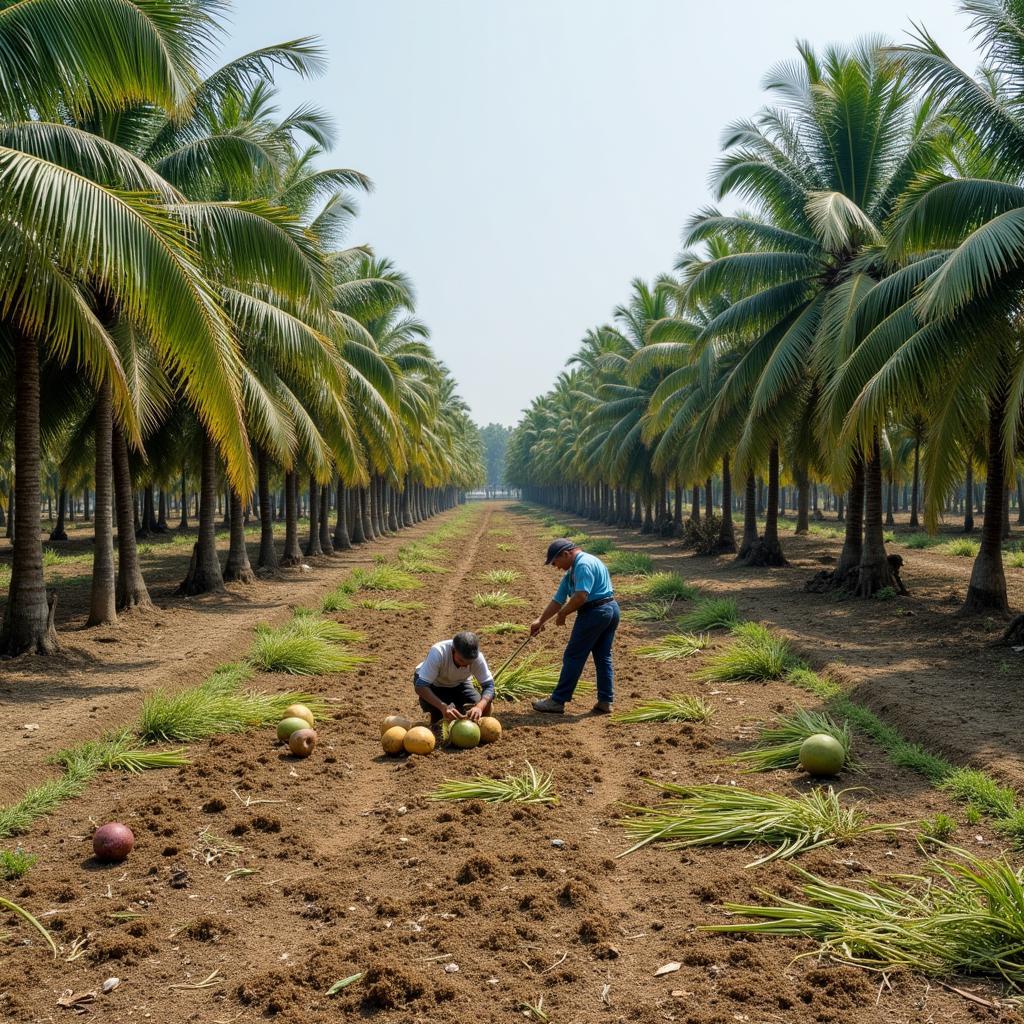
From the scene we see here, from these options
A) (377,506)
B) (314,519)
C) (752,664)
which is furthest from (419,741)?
(377,506)

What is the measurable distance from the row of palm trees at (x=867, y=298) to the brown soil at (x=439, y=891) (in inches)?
183

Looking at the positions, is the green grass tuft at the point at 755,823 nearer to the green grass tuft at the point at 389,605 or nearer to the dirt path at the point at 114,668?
the dirt path at the point at 114,668

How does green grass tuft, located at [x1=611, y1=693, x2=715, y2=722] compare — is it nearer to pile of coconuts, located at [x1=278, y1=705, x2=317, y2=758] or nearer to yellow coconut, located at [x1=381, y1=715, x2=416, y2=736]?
yellow coconut, located at [x1=381, y1=715, x2=416, y2=736]

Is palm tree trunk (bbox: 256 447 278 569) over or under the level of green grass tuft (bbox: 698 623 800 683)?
over

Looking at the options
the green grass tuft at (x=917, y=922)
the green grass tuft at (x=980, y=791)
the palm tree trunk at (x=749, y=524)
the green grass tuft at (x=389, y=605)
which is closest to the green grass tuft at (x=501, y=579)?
the green grass tuft at (x=389, y=605)

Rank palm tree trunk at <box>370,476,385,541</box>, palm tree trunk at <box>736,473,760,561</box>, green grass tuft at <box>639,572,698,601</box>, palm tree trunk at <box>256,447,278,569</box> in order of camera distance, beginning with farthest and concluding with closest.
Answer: palm tree trunk at <box>370,476,385,541</box> → palm tree trunk at <box>736,473,760,561</box> → palm tree trunk at <box>256,447,278,569</box> → green grass tuft at <box>639,572,698,601</box>

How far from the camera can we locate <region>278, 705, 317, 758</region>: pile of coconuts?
25.1ft

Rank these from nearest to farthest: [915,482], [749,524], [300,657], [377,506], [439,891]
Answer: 1. [439,891]
2. [300,657]
3. [749,524]
4. [915,482]
5. [377,506]

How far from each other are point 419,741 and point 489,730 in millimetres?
674

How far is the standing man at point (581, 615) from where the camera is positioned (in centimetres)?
876

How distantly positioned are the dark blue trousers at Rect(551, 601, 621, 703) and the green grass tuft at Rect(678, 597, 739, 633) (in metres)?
4.98

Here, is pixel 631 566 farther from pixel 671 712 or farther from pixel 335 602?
pixel 671 712

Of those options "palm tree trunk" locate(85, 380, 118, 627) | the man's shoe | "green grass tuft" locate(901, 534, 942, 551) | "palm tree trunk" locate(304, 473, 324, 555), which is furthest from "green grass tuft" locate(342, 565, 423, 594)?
"green grass tuft" locate(901, 534, 942, 551)

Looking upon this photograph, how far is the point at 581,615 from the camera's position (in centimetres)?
887
